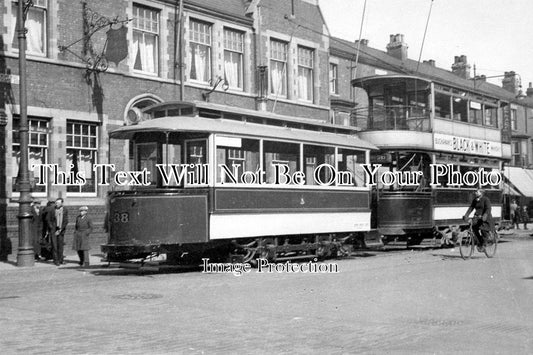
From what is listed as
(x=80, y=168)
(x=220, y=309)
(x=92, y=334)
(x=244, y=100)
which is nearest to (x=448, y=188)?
(x=244, y=100)

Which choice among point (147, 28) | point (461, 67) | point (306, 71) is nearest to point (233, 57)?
point (147, 28)

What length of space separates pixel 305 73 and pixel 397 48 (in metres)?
19.3

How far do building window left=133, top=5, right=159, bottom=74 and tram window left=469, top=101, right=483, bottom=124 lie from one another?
1103 cm

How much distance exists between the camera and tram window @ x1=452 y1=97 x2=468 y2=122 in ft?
78.8

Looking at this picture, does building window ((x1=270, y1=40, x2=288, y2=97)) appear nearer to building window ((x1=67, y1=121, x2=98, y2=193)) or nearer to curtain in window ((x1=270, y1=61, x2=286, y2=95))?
curtain in window ((x1=270, y1=61, x2=286, y2=95))

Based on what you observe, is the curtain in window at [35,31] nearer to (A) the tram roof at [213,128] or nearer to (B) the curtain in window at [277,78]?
(A) the tram roof at [213,128]

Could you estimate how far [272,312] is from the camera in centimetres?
956

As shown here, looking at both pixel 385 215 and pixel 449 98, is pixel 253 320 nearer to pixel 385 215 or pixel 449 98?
pixel 385 215

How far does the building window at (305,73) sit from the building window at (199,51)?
5.56m

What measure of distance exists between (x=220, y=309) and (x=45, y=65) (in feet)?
43.4

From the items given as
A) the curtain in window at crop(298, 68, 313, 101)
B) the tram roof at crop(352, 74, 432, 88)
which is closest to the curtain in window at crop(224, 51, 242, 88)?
the curtain in window at crop(298, 68, 313, 101)

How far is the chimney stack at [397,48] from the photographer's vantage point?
48.1 m

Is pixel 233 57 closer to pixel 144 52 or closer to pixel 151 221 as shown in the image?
pixel 144 52

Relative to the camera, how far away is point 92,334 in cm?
788
